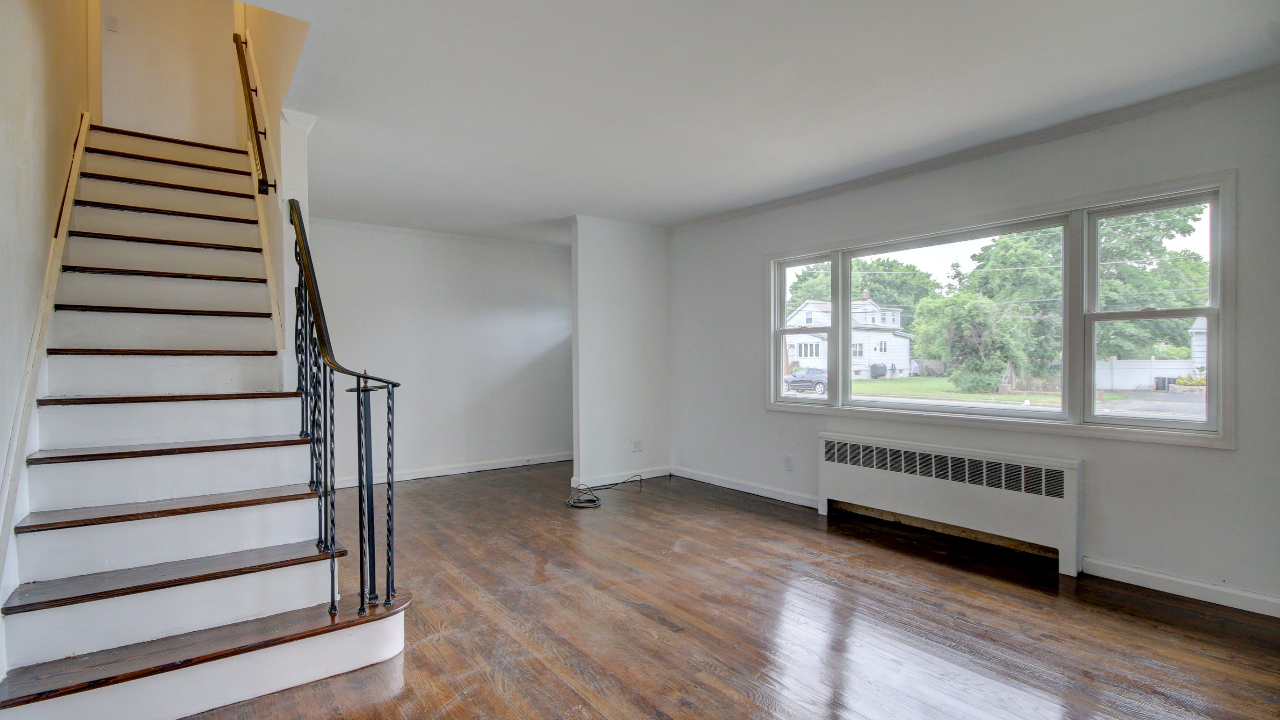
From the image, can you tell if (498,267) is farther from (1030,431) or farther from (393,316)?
(1030,431)

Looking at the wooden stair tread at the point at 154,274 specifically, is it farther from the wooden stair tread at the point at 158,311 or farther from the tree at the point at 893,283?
the tree at the point at 893,283

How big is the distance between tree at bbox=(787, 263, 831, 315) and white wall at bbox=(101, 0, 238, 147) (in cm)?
434

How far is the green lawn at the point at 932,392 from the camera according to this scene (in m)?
3.54

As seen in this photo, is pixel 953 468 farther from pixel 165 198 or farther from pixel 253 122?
pixel 165 198

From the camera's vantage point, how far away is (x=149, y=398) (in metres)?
2.44

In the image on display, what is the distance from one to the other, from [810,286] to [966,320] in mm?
1242

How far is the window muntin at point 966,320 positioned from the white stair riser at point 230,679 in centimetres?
346

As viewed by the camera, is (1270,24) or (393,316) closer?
(1270,24)

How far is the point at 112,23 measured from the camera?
4.44 metres

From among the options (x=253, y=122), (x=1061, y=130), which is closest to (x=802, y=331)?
(x=1061, y=130)

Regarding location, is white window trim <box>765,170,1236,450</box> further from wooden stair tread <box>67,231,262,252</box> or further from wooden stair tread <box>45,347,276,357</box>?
wooden stair tread <box>67,231,262,252</box>

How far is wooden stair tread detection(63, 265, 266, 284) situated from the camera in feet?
9.12

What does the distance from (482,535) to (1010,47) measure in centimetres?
382

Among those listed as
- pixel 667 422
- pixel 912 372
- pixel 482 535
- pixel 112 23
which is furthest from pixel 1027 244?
pixel 112 23
